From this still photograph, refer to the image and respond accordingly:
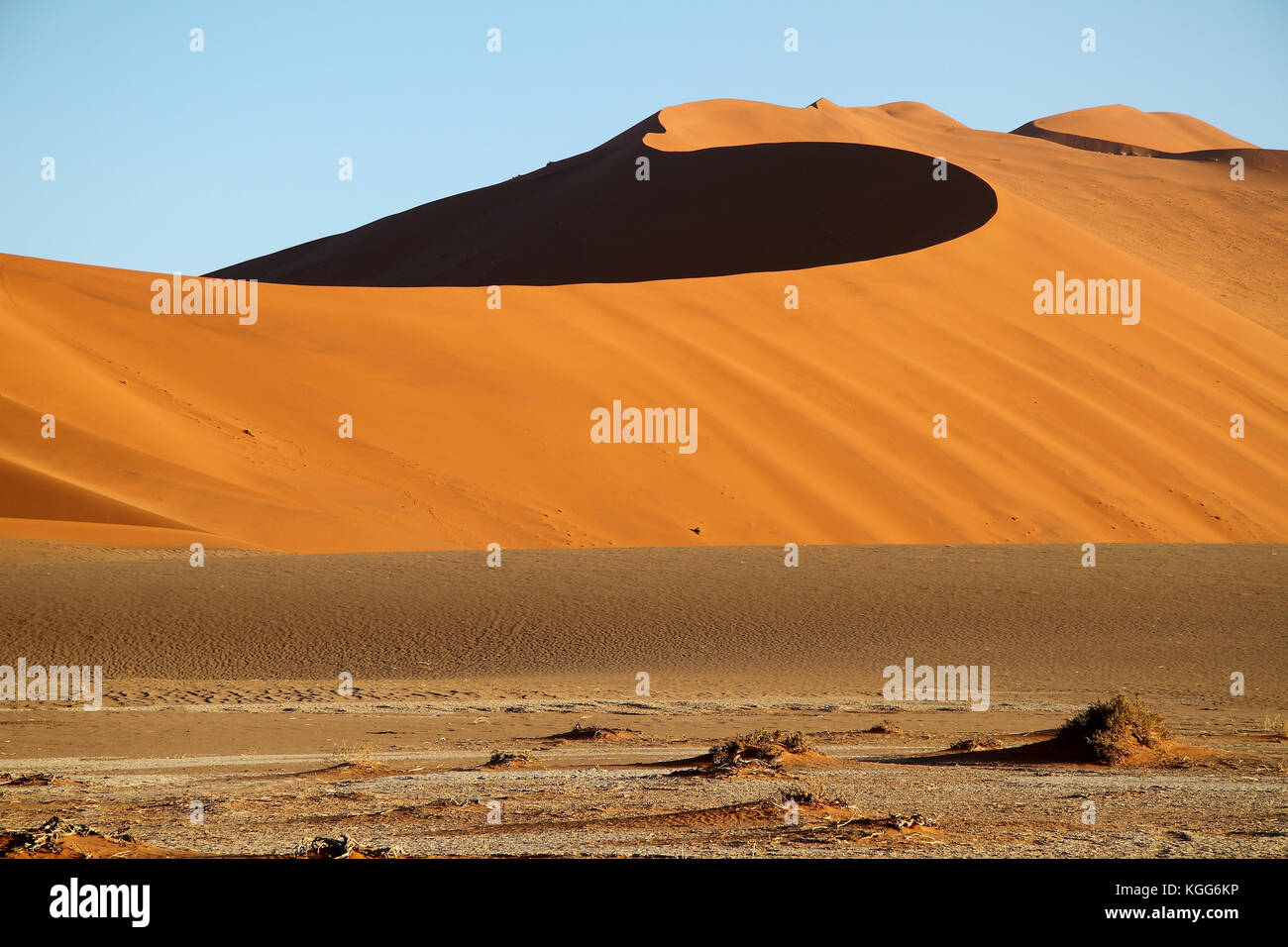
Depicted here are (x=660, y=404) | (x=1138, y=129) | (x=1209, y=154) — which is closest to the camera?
(x=660, y=404)

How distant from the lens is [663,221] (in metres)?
45.7

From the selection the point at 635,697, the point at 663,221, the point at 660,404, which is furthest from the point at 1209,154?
the point at 635,697

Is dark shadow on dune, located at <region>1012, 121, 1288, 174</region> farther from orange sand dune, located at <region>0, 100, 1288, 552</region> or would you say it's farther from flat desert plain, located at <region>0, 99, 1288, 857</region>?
orange sand dune, located at <region>0, 100, 1288, 552</region>

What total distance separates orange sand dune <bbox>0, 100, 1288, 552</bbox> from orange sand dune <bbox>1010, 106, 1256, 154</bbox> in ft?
165

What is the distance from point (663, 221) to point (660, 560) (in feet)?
102

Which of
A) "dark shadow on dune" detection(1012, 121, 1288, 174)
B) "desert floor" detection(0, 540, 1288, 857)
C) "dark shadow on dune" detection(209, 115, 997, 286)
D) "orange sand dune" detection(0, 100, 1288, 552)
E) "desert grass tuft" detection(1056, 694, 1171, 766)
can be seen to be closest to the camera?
"desert floor" detection(0, 540, 1288, 857)

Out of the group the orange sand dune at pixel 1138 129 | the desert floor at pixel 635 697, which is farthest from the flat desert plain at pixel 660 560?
the orange sand dune at pixel 1138 129

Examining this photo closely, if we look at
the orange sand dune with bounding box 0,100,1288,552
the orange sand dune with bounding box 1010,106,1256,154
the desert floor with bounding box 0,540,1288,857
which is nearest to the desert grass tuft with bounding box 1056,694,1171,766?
the desert floor with bounding box 0,540,1288,857

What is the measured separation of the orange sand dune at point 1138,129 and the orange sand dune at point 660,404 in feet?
165

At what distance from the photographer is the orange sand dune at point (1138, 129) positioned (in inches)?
3129

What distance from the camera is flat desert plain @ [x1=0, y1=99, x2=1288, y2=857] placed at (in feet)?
22.4

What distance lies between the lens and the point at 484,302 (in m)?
27.1

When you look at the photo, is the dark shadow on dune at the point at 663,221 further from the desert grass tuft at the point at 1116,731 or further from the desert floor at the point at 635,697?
the desert grass tuft at the point at 1116,731

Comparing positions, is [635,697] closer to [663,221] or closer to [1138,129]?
[663,221]
